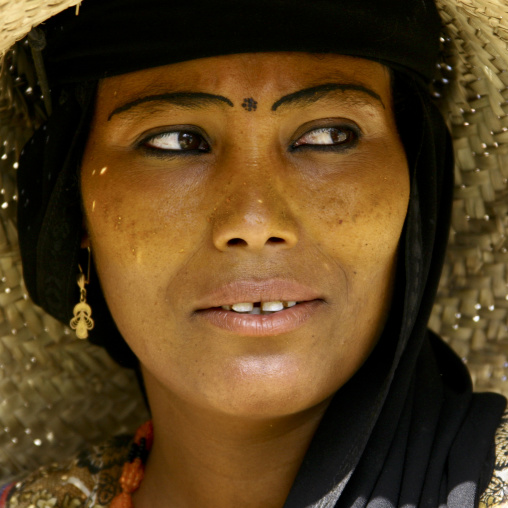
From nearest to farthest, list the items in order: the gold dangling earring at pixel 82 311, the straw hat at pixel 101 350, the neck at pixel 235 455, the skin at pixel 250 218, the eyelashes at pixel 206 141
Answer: the skin at pixel 250 218
the eyelashes at pixel 206 141
the neck at pixel 235 455
the gold dangling earring at pixel 82 311
the straw hat at pixel 101 350

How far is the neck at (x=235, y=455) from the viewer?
201 centimetres

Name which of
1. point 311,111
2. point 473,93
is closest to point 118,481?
point 311,111

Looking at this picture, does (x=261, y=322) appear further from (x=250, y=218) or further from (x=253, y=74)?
(x=253, y=74)

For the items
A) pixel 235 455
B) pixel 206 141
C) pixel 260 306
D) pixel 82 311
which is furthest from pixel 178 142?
pixel 235 455

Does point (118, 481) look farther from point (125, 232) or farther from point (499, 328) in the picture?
point (499, 328)

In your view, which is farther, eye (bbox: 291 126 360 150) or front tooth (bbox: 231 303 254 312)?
eye (bbox: 291 126 360 150)

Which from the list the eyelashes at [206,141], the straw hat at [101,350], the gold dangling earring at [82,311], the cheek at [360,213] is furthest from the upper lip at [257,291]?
the straw hat at [101,350]

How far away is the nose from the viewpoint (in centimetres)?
172

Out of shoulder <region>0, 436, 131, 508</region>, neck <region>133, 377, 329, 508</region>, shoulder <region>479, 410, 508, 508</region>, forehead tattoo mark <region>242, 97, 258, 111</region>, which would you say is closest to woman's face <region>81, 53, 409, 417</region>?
forehead tattoo mark <region>242, 97, 258, 111</region>

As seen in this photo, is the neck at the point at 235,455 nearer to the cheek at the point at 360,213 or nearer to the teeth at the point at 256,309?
the teeth at the point at 256,309

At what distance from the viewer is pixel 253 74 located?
1.81 m

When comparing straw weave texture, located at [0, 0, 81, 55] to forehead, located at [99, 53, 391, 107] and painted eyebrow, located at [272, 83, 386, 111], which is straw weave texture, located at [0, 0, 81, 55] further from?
painted eyebrow, located at [272, 83, 386, 111]

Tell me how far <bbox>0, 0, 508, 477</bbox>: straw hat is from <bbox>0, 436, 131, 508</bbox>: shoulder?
0.20 metres

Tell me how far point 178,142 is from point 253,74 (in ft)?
0.74
